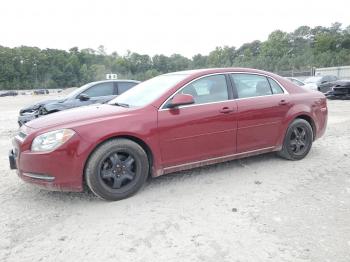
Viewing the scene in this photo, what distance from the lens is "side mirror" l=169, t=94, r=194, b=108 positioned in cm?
441

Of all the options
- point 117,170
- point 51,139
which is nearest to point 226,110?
point 117,170

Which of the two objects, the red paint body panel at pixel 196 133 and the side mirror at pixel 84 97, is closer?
the red paint body panel at pixel 196 133

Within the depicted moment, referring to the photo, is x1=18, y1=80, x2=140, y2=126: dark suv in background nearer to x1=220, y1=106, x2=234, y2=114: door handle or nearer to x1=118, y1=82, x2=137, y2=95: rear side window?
x1=118, y1=82, x2=137, y2=95: rear side window

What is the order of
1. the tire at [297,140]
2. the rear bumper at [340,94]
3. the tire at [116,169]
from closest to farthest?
the tire at [116,169], the tire at [297,140], the rear bumper at [340,94]

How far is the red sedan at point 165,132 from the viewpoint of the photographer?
13.0ft

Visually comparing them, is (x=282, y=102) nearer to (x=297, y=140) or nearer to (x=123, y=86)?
(x=297, y=140)

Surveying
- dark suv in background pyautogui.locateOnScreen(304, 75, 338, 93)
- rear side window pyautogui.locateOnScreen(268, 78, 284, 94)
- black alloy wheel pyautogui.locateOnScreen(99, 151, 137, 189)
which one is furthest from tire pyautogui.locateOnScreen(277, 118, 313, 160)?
dark suv in background pyautogui.locateOnScreen(304, 75, 338, 93)

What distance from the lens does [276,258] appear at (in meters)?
2.88

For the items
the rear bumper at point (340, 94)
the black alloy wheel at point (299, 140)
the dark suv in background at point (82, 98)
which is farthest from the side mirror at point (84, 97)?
the rear bumper at point (340, 94)

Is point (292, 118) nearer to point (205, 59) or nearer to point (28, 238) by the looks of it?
point (28, 238)

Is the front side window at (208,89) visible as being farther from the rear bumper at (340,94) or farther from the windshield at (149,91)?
the rear bumper at (340,94)

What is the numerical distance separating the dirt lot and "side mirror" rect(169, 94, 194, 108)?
110 cm

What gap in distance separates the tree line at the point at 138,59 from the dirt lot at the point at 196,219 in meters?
88.0

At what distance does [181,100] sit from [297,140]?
239 cm
